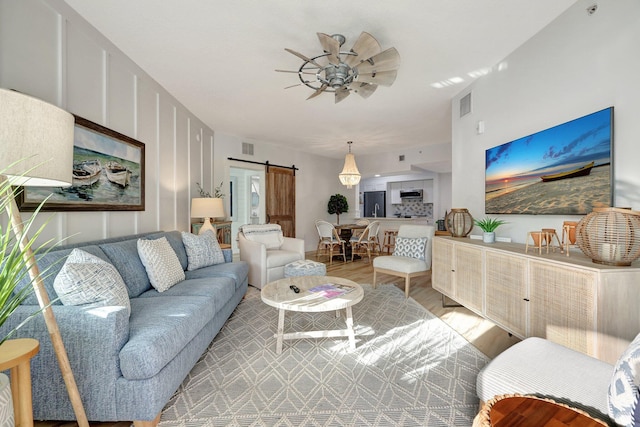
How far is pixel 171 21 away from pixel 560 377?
132 inches

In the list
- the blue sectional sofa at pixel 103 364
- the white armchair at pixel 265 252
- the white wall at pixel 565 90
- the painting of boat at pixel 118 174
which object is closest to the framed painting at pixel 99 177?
the painting of boat at pixel 118 174

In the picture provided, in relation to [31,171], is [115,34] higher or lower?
higher

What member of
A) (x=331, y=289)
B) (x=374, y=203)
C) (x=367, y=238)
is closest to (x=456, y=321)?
(x=331, y=289)

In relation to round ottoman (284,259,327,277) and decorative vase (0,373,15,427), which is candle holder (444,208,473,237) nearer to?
round ottoman (284,259,327,277)

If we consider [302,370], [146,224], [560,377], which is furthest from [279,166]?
[560,377]

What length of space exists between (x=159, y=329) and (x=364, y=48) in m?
2.43

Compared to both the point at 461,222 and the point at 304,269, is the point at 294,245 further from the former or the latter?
the point at 461,222

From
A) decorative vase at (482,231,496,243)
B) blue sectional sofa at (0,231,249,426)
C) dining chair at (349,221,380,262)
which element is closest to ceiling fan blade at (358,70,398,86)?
decorative vase at (482,231,496,243)

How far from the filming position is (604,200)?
1.87 m

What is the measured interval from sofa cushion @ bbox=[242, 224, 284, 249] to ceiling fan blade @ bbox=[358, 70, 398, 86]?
2683 millimetres

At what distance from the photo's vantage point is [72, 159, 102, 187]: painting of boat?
225 cm

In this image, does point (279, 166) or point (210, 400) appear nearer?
point (210, 400)

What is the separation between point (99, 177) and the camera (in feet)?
8.25

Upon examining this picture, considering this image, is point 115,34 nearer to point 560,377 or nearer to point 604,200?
point 560,377
